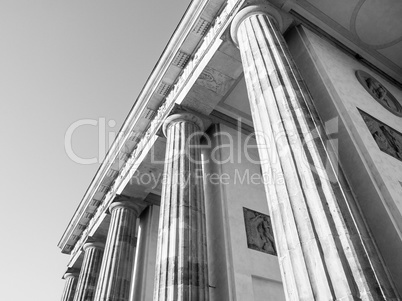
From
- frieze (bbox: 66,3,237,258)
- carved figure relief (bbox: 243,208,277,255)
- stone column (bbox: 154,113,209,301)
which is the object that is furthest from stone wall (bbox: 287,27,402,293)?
carved figure relief (bbox: 243,208,277,255)

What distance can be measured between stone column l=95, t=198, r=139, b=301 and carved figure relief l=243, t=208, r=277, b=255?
4.83m

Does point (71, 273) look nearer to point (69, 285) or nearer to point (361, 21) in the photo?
point (69, 285)

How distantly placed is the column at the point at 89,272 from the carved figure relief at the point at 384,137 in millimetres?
11146

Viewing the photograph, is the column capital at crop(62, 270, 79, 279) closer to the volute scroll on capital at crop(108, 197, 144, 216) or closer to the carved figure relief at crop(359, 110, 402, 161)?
the volute scroll on capital at crop(108, 197, 144, 216)

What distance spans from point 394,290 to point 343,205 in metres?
0.91

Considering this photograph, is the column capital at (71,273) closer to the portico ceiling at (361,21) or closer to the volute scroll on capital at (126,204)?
the volute scroll on capital at (126,204)

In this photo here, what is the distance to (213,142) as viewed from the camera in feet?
30.9

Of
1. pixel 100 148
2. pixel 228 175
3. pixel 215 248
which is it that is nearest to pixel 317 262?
pixel 215 248

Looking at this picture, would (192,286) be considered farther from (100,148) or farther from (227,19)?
(100,148)

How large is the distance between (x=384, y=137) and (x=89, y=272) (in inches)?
453

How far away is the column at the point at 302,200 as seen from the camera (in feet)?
9.60

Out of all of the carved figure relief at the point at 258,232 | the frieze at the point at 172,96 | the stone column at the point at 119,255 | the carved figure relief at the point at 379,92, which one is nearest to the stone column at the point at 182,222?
the frieze at the point at 172,96

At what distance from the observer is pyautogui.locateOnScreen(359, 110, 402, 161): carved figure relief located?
5771 millimetres

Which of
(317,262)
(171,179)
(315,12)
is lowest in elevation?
(317,262)
